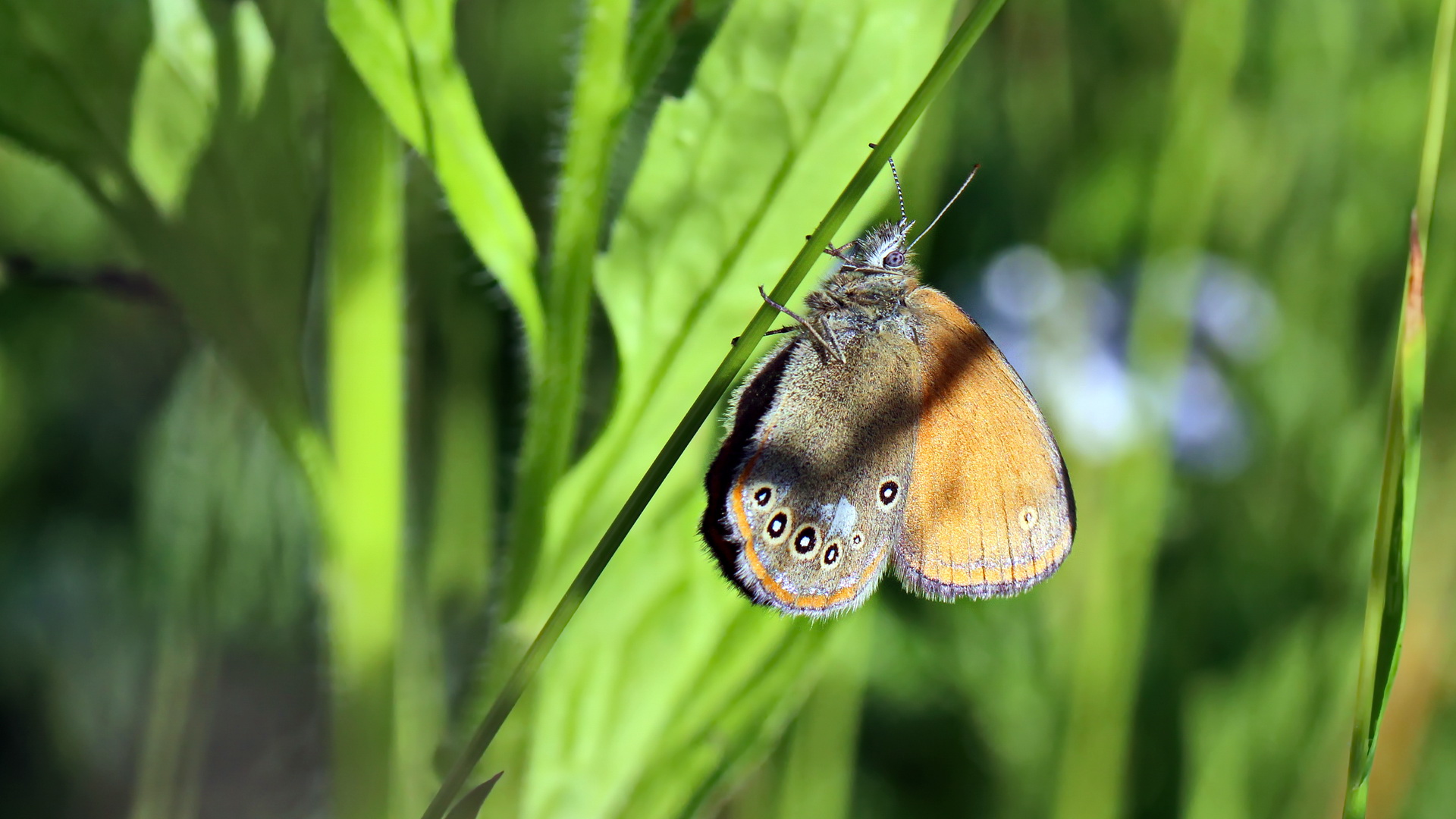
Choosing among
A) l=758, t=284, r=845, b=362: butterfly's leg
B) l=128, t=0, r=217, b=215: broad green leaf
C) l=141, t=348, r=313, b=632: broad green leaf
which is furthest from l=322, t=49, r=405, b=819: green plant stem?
l=141, t=348, r=313, b=632: broad green leaf

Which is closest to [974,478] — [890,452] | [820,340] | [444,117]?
[890,452]

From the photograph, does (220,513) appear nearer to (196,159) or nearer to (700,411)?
(196,159)

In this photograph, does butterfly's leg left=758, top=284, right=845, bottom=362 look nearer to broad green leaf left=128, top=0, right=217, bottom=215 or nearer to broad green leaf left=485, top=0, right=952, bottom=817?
broad green leaf left=485, top=0, right=952, bottom=817

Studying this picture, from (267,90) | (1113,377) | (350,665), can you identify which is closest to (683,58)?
(267,90)

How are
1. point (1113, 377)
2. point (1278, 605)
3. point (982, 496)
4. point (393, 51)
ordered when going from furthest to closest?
point (1113, 377) → point (1278, 605) → point (982, 496) → point (393, 51)

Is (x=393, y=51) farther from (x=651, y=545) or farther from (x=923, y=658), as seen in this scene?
(x=923, y=658)

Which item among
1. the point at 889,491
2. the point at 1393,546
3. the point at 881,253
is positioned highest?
the point at 1393,546
